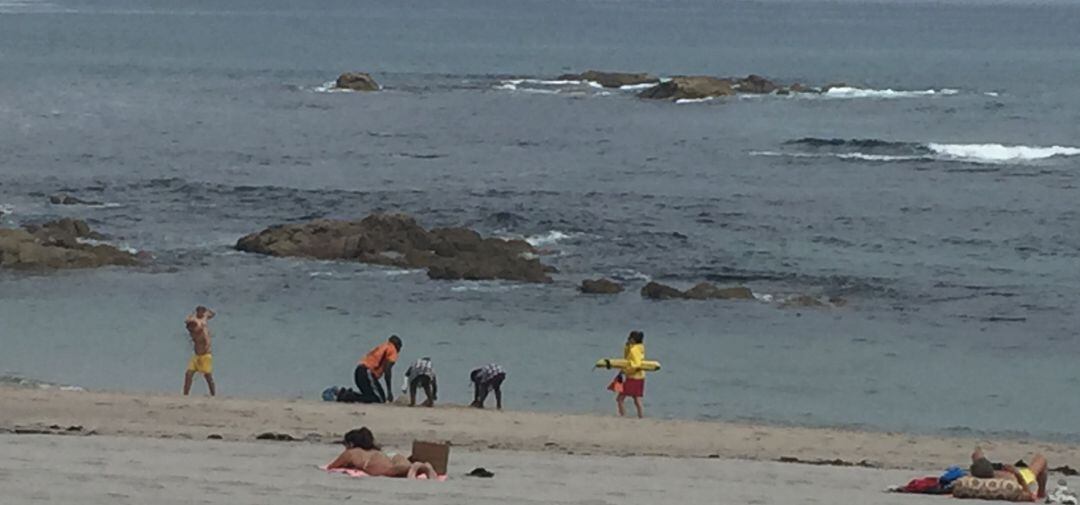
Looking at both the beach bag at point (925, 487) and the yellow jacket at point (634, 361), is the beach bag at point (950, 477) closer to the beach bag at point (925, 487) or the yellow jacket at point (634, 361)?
the beach bag at point (925, 487)

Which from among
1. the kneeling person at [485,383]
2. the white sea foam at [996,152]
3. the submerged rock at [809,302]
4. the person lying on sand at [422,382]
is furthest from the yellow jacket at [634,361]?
the white sea foam at [996,152]

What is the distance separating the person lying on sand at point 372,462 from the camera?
53.5 feet

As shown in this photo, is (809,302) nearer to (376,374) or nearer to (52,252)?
(376,374)

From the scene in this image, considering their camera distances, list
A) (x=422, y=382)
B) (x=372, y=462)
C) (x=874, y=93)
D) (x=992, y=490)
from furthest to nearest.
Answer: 1. (x=874, y=93)
2. (x=422, y=382)
3. (x=372, y=462)
4. (x=992, y=490)

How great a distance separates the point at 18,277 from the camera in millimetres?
32625

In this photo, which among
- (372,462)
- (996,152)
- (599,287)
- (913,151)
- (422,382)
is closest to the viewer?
(372,462)

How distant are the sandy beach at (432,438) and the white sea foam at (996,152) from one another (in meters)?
33.8

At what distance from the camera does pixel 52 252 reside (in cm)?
3397

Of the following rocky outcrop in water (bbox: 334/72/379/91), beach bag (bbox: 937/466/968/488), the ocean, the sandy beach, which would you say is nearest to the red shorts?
the sandy beach

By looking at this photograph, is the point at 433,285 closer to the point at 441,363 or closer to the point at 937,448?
the point at 441,363

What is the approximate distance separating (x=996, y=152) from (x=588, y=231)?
69.0 feet

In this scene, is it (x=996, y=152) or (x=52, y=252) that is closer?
(x=52, y=252)

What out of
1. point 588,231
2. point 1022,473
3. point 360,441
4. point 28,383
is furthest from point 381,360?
point 588,231

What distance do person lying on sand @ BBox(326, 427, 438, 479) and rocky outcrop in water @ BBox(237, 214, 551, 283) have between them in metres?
16.7
